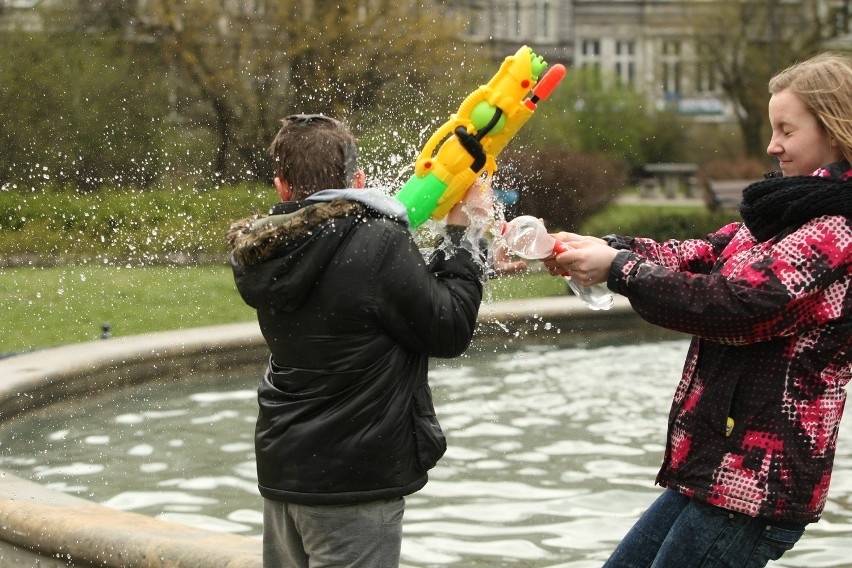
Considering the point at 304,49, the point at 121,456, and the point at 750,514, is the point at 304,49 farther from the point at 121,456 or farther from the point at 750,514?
the point at 750,514

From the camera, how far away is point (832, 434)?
2.36 meters

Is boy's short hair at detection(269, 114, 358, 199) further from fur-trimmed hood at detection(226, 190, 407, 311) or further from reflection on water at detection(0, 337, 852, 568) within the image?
reflection on water at detection(0, 337, 852, 568)

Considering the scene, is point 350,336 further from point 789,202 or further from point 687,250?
point 789,202

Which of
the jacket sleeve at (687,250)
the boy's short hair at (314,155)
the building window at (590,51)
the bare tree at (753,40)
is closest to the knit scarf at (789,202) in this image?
the jacket sleeve at (687,250)

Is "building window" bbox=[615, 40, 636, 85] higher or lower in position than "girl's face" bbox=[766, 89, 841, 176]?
lower

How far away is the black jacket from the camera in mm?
2539

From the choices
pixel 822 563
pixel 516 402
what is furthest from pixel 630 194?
pixel 822 563

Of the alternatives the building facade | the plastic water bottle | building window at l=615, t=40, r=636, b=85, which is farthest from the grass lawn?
building window at l=615, t=40, r=636, b=85

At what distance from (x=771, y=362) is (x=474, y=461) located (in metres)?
3.80

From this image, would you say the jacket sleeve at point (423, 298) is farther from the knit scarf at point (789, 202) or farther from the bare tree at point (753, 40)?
the bare tree at point (753, 40)

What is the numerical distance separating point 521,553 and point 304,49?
1812 cm

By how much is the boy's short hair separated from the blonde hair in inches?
36.8

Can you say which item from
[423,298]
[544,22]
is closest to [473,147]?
[423,298]

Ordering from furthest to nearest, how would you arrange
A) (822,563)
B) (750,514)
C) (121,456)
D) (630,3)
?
1. (630,3)
2. (121,456)
3. (822,563)
4. (750,514)
